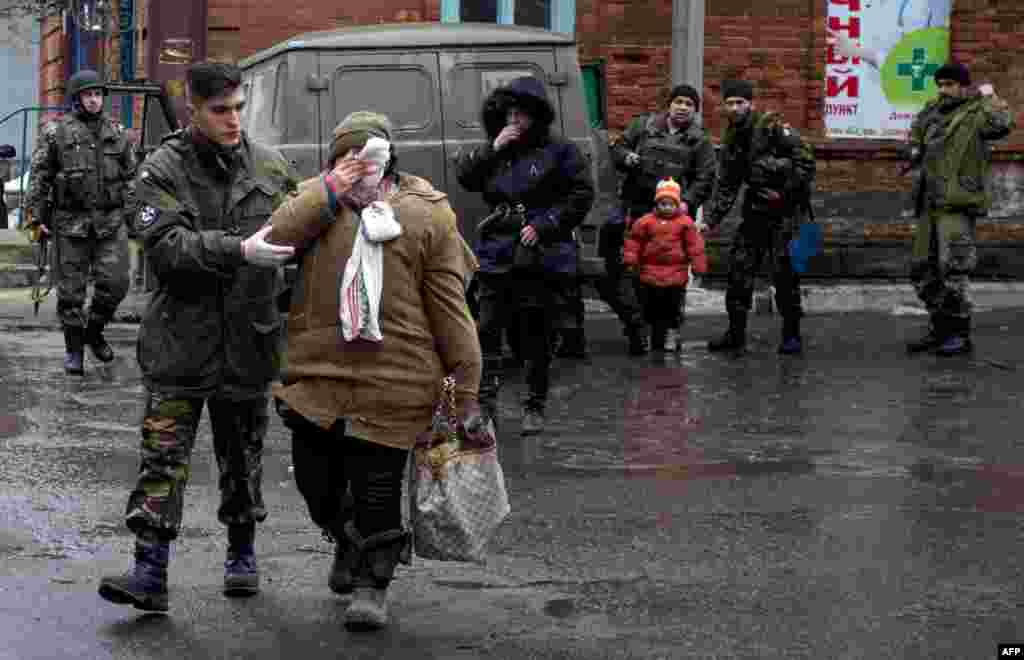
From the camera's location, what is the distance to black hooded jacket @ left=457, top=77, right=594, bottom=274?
1012cm

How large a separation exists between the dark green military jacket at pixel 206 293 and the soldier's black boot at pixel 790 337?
7.87m

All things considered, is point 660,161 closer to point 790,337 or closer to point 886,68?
point 790,337

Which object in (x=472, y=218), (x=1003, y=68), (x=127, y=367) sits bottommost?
(x=127, y=367)

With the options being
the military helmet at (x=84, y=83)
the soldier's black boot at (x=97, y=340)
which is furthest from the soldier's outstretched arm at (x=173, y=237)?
the soldier's black boot at (x=97, y=340)

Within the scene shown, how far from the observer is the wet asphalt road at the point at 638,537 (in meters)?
6.22

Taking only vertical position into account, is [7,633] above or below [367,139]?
below

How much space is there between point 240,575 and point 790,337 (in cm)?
789

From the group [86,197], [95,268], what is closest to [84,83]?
[86,197]

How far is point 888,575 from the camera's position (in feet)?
23.3

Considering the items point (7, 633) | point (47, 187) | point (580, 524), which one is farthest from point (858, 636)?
point (47, 187)

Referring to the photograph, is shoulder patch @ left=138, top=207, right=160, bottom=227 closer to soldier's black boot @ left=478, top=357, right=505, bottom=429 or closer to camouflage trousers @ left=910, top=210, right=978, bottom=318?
soldier's black boot @ left=478, top=357, right=505, bottom=429

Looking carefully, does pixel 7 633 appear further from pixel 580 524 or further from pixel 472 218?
pixel 472 218

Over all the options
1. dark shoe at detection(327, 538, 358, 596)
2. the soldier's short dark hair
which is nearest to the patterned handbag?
dark shoe at detection(327, 538, 358, 596)

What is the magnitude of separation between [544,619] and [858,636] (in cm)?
95
